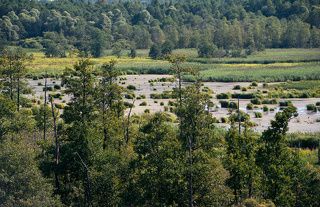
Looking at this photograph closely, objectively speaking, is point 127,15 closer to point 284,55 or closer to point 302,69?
point 284,55

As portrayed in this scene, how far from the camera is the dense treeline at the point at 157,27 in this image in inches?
5423

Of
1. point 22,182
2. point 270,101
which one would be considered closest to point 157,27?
point 270,101

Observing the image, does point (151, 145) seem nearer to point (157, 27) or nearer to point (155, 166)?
point (155, 166)

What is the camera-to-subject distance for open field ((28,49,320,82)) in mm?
100438

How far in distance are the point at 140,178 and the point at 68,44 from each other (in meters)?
115

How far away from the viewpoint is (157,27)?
6289 inches

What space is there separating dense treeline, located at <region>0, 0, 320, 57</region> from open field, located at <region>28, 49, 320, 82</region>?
492 cm

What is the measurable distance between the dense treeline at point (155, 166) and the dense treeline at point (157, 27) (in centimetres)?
9608

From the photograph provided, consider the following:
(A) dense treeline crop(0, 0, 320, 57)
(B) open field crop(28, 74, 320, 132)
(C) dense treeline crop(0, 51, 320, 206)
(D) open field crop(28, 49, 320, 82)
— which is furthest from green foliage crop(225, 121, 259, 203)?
(A) dense treeline crop(0, 0, 320, 57)

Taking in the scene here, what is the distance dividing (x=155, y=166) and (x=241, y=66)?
88541 millimetres

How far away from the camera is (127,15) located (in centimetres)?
17975

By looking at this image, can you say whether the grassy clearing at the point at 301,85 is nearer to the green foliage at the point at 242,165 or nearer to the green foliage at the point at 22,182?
the green foliage at the point at 242,165

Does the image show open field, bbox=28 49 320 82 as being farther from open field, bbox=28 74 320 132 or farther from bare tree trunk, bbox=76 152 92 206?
bare tree trunk, bbox=76 152 92 206

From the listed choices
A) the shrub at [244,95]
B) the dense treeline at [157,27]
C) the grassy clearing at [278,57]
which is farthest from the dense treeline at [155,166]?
the dense treeline at [157,27]
